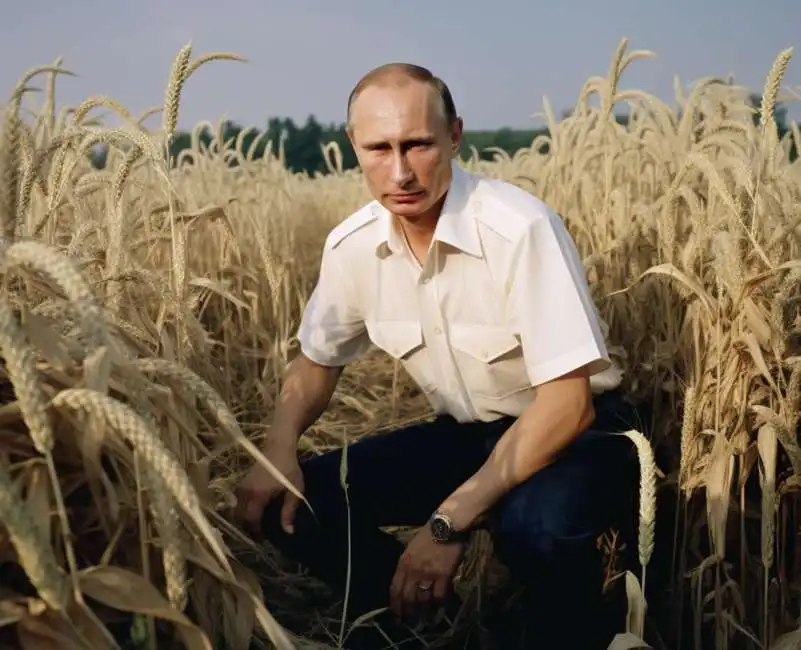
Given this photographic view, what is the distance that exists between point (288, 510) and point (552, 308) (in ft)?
2.30

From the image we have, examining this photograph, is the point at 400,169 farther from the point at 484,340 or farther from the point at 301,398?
the point at 301,398

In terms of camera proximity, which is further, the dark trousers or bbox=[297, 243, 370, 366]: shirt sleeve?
bbox=[297, 243, 370, 366]: shirt sleeve

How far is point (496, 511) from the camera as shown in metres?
1.74

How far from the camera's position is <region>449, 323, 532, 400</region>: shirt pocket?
1.89 metres

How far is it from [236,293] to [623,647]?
2322 millimetres

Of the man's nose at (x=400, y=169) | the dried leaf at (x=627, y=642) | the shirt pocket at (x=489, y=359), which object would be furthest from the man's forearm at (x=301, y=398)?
the dried leaf at (x=627, y=642)

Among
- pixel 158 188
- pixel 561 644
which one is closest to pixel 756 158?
pixel 561 644

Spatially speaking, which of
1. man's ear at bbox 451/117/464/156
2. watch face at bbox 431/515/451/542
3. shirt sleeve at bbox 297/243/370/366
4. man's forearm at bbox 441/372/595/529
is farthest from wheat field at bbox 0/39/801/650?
man's ear at bbox 451/117/464/156

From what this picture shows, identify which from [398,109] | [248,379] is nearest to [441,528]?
[398,109]

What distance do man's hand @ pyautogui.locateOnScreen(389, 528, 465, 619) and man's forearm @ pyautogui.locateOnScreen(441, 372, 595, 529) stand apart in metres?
0.06

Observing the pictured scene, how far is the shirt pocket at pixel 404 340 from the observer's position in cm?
201

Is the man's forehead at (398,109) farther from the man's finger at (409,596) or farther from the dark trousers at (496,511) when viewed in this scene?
the man's finger at (409,596)

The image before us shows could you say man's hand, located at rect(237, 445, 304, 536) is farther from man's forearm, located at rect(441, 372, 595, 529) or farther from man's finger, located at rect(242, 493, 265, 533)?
man's forearm, located at rect(441, 372, 595, 529)

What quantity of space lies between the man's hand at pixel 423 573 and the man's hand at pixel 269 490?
1.04 ft
